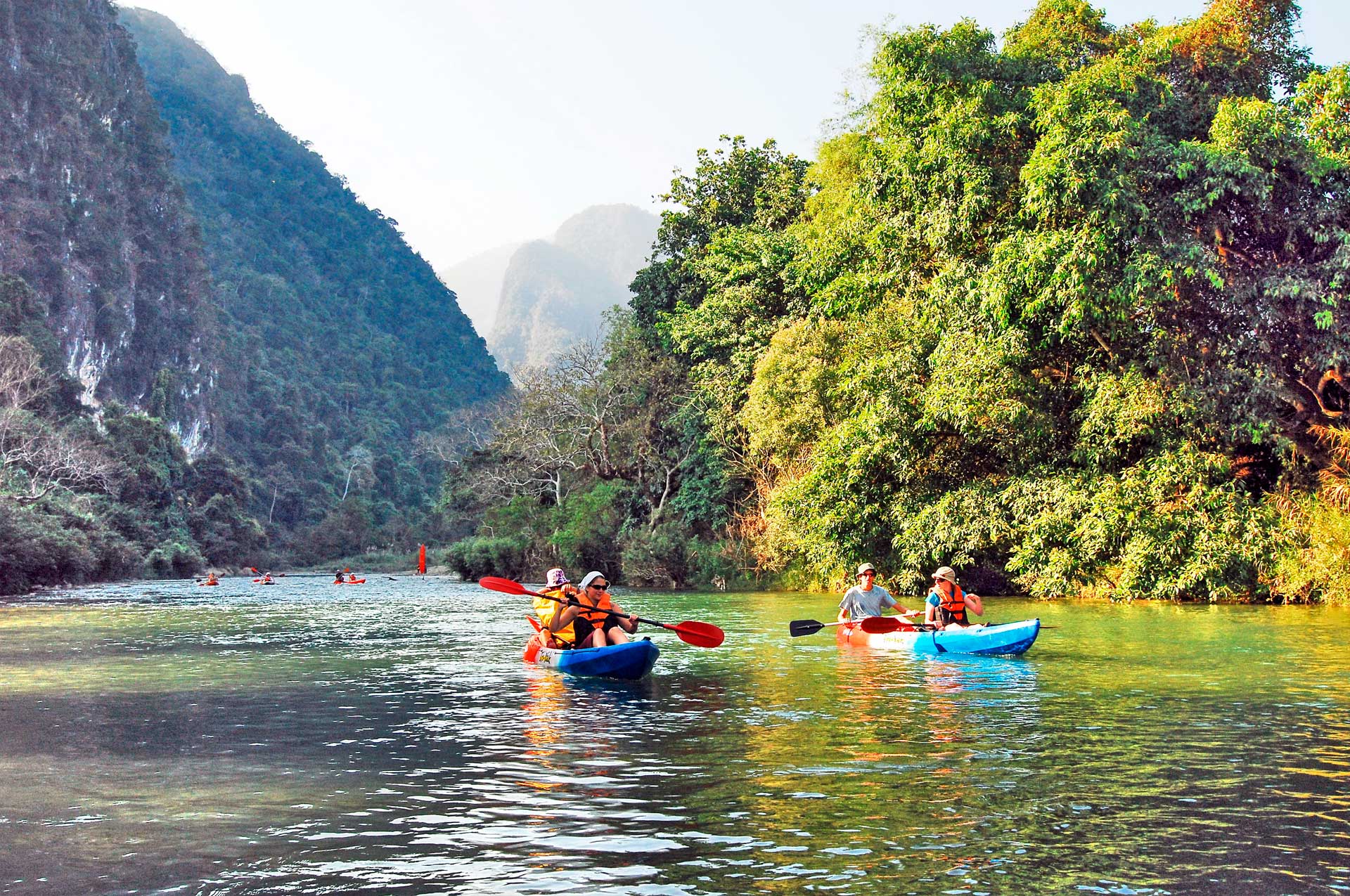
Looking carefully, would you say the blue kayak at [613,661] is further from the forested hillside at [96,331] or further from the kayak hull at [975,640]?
the forested hillside at [96,331]

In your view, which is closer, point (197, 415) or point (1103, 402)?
point (1103, 402)

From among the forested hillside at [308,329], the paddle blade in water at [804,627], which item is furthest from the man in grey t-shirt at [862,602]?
the forested hillside at [308,329]

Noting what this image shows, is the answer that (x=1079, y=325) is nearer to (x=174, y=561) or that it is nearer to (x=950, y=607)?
(x=950, y=607)

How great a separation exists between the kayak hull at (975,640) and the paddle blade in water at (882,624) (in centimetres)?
13

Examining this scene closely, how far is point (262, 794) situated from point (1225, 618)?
661 inches

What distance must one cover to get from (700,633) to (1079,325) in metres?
12.6

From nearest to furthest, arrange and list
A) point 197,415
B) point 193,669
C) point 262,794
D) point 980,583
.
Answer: point 262,794, point 193,669, point 980,583, point 197,415

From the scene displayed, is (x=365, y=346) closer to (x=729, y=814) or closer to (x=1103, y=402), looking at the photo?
(x=1103, y=402)

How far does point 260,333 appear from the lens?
317ft

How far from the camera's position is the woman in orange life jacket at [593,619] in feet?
42.4

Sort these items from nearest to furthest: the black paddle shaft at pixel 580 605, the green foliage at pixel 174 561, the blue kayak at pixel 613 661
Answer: the blue kayak at pixel 613 661 < the black paddle shaft at pixel 580 605 < the green foliage at pixel 174 561

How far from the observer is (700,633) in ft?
45.6

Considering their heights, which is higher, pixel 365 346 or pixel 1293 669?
pixel 365 346

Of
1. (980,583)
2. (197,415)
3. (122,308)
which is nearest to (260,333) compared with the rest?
(197,415)
